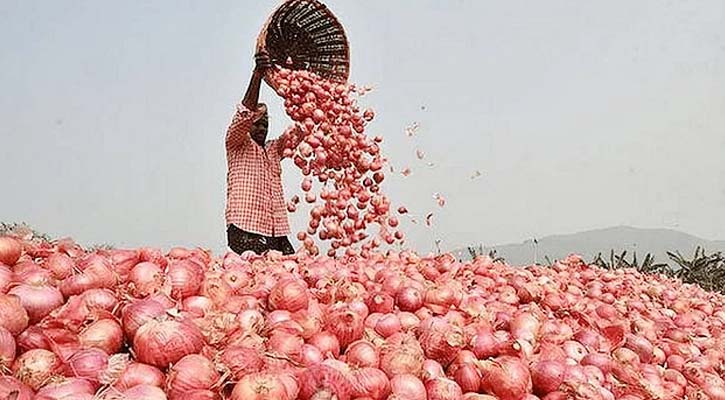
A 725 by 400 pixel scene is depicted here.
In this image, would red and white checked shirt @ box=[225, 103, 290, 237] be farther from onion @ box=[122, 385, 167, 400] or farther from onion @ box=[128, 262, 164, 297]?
onion @ box=[122, 385, 167, 400]

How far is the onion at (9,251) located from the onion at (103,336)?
55cm

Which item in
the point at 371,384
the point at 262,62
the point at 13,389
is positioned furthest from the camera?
the point at 262,62

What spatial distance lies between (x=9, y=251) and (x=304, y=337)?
0.95m

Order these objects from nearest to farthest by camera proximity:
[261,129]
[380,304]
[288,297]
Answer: [288,297] → [380,304] → [261,129]

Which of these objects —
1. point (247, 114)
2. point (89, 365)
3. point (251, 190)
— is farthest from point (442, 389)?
point (251, 190)

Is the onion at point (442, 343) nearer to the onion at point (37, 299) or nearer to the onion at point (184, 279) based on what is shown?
the onion at point (184, 279)

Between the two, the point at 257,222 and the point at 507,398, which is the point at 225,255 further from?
the point at 257,222

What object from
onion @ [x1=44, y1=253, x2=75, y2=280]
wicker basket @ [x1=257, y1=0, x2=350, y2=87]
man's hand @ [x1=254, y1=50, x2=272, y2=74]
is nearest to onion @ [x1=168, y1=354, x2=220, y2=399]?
onion @ [x1=44, y1=253, x2=75, y2=280]

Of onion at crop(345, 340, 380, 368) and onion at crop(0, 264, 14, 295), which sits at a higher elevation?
onion at crop(0, 264, 14, 295)

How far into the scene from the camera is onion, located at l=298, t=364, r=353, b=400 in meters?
1.50

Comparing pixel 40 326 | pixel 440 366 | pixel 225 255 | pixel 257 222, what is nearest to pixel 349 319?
pixel 440 366

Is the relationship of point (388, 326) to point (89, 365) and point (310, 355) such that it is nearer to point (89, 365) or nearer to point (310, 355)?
point (310, 355)

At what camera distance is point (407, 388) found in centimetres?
165

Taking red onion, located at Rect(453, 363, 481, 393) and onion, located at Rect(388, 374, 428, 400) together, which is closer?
onion, located at Rect(388, 374, 428, 400)
